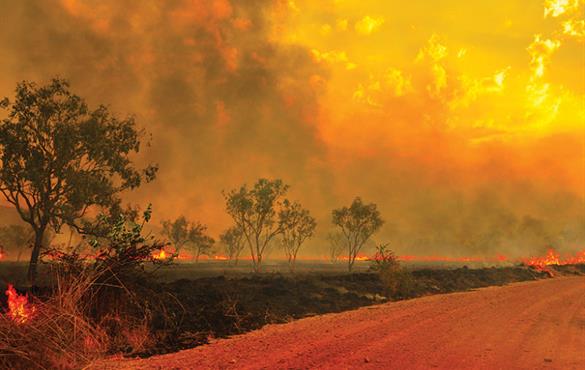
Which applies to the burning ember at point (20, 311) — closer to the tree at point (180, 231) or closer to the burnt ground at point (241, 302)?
the burnt ground at point (241, 302)

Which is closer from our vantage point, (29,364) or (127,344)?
(29,364)

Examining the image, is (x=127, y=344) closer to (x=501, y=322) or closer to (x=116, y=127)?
(x=501, y=322)

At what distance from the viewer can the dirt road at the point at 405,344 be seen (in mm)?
10992

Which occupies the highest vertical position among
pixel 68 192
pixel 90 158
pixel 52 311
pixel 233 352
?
pixel 90 158

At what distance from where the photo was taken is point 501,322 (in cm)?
1783

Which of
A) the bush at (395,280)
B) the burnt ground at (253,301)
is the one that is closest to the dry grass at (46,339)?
the burnt ground at (253,301)

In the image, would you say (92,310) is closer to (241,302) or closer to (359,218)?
(241,302)

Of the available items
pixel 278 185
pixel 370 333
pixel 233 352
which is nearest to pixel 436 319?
pixel 370 333

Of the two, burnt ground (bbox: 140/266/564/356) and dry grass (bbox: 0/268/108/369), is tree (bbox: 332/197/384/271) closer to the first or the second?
burnt ground (bbox: 140/266/564/356)

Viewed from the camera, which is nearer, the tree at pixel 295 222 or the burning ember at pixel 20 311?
the burning ember at pixel 20 311

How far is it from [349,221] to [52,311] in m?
77.9

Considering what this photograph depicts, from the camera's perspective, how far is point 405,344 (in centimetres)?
1340

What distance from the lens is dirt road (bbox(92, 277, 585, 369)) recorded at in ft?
36.1

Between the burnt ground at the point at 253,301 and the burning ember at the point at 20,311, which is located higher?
the burning ember at the point at 20,311
